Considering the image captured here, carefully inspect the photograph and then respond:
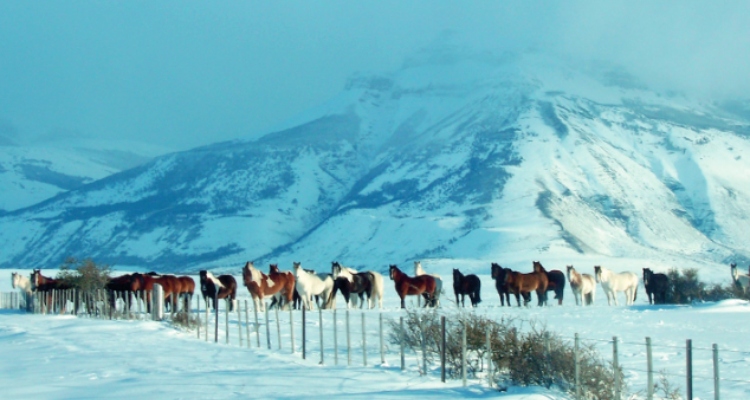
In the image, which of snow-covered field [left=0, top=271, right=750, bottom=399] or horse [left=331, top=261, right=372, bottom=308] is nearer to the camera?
snow-covered field [left=0, top=271, right=750, bottom=399]

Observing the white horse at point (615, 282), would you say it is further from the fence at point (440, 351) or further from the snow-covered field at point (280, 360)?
the fence at point (440, 351)

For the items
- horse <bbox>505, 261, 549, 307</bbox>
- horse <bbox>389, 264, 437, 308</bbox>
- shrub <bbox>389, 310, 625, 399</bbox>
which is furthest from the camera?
horse <bbox>505, 261, 549, 307</bbox>

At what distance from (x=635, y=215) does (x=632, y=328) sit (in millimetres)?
151154

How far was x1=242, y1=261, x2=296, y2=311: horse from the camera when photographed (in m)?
33.8

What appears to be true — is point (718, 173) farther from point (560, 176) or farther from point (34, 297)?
point (34, 297)

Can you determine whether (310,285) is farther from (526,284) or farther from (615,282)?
(615,282)

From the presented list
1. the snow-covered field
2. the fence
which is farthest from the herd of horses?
the snow-covered field

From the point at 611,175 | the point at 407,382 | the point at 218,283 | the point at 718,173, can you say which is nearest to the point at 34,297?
the point at 218,283

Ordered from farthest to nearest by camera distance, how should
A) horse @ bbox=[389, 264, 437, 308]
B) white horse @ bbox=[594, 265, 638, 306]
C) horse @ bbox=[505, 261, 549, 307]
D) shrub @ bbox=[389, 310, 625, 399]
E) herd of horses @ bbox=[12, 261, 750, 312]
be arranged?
white horse @ bbox=[594, 265, 638, 306]
horse @ bbox=[505, 261, 549, 307]
horse @ bbox=[389, 264, 437, 308]
herd of horses @ bbox=[12, 261, 750, 312]
shrub @ bbox=[389, 310, 625, 399]

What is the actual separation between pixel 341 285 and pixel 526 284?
8.37m

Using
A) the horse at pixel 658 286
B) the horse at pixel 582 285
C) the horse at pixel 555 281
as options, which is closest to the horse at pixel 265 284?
the horse at pixel 555 281

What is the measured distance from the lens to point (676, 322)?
30.0 metres

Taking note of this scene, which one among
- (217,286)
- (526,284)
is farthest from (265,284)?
(526,284)

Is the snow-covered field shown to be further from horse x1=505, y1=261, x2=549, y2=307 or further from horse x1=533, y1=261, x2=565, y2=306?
horse x1=533, y1=261, x2=565, y2=306
